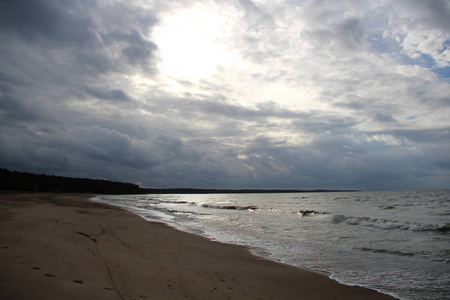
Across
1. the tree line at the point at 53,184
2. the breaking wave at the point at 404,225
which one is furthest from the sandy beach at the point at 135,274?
the tree line at the point at 53,184

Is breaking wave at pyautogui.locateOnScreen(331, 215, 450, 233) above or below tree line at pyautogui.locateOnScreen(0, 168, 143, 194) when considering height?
below

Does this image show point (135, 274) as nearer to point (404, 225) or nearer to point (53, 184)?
point (404, 225)

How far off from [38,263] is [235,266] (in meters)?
5.57

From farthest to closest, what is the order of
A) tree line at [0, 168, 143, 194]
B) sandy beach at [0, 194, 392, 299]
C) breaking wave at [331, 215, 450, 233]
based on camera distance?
tree line at [0, 168, 143, 194] < breaking wave at [331, 215, 450, 233] < sandy beach at [0, 194, 392, 299]

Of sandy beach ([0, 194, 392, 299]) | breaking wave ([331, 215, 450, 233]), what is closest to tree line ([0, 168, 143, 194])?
sandy beach ([0, 194, 392, 299])

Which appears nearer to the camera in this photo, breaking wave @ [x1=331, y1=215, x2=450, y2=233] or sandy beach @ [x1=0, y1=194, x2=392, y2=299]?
sandy beach @ [x1=0, y1=194, x2=392, y2=299]

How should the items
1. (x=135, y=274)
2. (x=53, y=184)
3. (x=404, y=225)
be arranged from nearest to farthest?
(x=135, y=274), (x=404, y=225), (x=53, y=184)

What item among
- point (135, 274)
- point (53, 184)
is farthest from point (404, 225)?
point (53, 184)

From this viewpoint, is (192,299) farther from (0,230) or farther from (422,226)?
(422,226)

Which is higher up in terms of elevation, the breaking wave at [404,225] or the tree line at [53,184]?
the tree line at [53,184]

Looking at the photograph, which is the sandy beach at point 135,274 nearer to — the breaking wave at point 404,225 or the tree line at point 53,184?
the breaking wave at point 404,225

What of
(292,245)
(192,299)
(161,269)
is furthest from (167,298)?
(292,245)

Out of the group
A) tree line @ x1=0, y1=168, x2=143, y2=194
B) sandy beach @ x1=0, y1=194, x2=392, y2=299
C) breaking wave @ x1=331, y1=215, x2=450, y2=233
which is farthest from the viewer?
tree line @ x1=0, y1=168, x2=143, y2=194

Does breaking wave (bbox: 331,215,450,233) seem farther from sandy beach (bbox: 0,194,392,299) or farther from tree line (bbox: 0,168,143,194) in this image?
tree line (bbox: 0,168,143,194)
